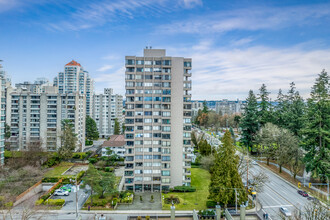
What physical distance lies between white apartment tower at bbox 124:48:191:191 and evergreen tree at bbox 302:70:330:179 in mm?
23826

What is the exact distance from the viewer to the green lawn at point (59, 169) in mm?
51438

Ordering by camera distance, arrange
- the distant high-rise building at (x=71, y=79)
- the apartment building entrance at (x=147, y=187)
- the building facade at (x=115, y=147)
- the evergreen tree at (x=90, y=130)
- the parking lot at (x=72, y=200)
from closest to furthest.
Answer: the parking lot at (x=72, y=200), the apartment building entrance at (x=147, y=187), the building facade at (x=115, y=147), the evergreen tree at (x=90, y=130), the distant high-rise building at (x=71, y=79)

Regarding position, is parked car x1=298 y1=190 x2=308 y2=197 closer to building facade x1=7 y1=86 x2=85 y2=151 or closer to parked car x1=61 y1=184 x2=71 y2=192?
parked car x1=61 y1=184 x2=71 y2=192

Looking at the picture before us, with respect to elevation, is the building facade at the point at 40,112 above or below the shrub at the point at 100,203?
above

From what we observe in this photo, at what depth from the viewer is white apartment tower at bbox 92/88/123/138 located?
332ft

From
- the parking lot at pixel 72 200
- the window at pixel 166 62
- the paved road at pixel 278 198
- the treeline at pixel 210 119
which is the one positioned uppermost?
the window at pixel 166 62

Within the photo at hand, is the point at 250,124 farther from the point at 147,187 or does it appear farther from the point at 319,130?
the point at 147,187

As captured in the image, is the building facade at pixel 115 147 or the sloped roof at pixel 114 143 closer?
the building facade at pixel 115 147

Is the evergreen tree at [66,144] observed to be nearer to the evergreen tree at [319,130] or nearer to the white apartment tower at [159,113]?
the white apartment tower at [159,113]

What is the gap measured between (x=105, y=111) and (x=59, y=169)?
48011mm

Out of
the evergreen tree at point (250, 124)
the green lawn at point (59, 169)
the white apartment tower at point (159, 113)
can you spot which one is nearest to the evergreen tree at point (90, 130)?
the green lawn at point (59, 169)

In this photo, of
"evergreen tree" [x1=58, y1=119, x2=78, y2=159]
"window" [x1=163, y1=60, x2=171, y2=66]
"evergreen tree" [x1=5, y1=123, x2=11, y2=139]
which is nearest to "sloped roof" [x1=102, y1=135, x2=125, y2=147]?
"evergreen tree" [x1=58, y1=119, x2=78, y2=159]

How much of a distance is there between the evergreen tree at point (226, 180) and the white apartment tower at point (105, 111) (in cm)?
7300

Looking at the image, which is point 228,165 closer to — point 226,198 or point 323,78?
point 226,198
